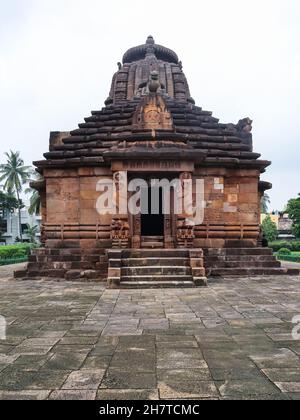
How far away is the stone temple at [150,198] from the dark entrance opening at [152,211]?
8cm

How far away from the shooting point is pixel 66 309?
7625 millimetres

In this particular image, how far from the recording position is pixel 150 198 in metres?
15.4

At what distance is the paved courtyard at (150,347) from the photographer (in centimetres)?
364

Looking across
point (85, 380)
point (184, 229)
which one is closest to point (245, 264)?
point (184, 229)

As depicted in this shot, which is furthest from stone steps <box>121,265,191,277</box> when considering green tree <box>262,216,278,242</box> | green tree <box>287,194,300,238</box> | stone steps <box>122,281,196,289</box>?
green tree <box>262,216,278,242</box>

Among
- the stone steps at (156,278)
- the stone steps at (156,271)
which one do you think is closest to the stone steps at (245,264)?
the stone steps at (156,271)

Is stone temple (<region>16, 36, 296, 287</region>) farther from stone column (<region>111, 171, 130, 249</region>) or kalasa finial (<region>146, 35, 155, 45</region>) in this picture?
kalasa finial (<region>146, 35, 155, 45</region>)

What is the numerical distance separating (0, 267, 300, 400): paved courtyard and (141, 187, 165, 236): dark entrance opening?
6.50 m

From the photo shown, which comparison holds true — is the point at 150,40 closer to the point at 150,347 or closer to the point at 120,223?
the point at 120,223

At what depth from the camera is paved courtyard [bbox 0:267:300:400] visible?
3.64 m

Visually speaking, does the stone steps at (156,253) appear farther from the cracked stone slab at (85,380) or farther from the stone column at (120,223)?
the cracked stone slab at (85,380)

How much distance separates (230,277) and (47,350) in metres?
8.79

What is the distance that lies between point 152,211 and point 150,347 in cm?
1055
